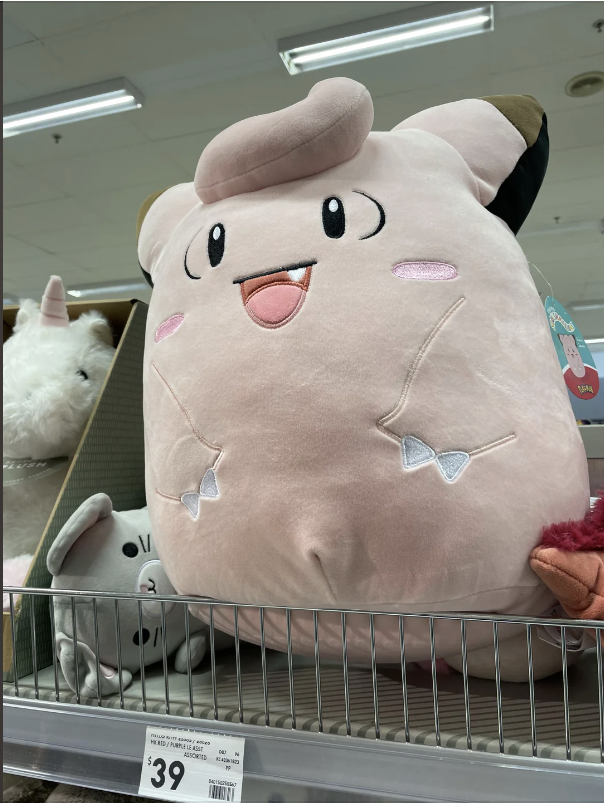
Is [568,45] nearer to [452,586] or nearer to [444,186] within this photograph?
[444,186]

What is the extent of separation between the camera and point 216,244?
1.96 feet

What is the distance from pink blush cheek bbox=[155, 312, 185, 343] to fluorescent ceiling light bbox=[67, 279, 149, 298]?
6.01m

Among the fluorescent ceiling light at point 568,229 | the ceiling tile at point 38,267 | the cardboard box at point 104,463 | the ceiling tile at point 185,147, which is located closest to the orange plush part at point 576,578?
the cardboard box at point 104,463

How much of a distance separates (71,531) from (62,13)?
8.00 feet

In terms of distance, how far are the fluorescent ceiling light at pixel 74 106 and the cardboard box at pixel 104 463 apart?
7.68ft

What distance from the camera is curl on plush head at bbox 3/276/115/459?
2.65 ft

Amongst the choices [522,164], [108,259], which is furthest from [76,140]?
[522,164]

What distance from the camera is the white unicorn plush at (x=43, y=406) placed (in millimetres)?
809

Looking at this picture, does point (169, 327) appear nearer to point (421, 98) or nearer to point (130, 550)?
point (130, 550)

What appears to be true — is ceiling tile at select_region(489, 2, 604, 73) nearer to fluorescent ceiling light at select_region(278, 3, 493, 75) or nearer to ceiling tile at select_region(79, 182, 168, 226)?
fluorescent ceiling light at select_region(278, 3, 493, 75)

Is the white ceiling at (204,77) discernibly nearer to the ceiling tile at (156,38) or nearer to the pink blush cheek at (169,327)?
the ceiling tile at (156,38)

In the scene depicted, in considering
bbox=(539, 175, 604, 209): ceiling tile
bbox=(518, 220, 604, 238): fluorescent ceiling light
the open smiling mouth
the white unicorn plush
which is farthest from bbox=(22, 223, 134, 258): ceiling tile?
the open smiling mouth

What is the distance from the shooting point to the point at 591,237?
5.09 metres

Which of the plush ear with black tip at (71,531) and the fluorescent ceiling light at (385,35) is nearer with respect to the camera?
the plush ear with black tip at (71,531)
